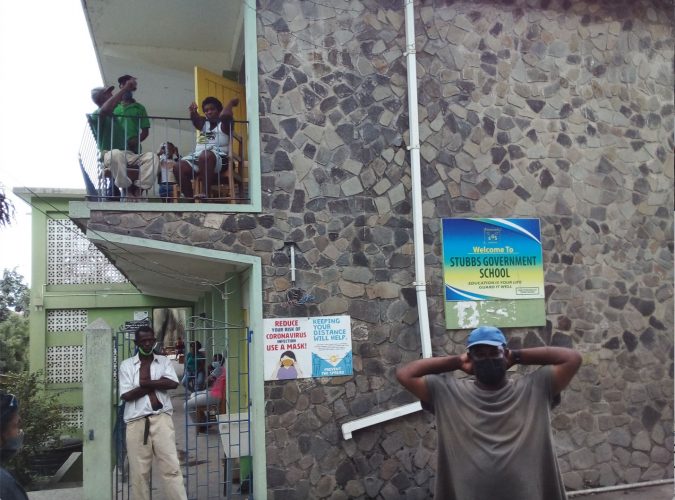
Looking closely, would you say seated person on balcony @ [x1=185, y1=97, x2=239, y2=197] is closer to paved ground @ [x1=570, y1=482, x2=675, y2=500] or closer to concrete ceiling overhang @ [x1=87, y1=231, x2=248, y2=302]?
concrete ceiling overhang @ [x1=87, y1=231, x2=248, y2=302]

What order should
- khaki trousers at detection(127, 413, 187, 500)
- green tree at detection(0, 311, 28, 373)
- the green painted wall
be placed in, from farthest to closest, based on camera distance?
1. green tree at detection(0, 311, 28, 373)
2. the green painted wall
3. khaki trousers at detection(127, 413, 187, 500)

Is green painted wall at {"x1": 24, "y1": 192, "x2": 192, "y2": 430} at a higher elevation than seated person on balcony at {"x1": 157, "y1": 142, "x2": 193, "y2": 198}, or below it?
below

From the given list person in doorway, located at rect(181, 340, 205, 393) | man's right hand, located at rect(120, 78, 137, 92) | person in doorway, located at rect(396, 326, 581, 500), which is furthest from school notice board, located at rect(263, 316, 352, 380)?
person in doorway, located at rect(396, 326, 581, 500)

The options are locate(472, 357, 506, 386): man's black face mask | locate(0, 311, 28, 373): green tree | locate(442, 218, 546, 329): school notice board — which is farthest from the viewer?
locate(0, 311, 28, 373): green tree

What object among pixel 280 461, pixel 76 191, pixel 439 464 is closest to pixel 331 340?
pixel 280 461

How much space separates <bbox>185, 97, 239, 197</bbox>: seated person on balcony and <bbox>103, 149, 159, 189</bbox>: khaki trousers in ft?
1.38

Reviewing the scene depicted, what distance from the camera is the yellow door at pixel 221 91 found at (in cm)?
792

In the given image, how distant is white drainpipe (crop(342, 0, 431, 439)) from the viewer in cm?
678

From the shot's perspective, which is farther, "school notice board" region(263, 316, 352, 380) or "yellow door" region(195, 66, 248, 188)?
"yellow door" region(195, 66, 248, 188)

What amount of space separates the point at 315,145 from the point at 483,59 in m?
2.34

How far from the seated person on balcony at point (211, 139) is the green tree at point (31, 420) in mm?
4286

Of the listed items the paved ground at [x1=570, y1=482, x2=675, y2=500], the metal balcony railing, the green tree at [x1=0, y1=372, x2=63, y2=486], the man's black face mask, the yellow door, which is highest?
the yellow door

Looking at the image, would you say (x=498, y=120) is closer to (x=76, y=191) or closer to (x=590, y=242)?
(x=590, y=242)

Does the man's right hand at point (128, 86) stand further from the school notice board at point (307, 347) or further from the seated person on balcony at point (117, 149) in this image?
the school notice board at point (307, 347)
